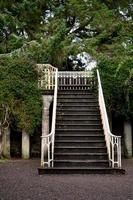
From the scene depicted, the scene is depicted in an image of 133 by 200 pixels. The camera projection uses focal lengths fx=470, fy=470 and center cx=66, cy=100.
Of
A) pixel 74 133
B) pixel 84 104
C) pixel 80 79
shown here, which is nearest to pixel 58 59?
pixel 80 79

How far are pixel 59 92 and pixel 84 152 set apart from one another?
17.0 feet

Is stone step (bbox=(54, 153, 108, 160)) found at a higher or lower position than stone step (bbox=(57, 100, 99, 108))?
lower

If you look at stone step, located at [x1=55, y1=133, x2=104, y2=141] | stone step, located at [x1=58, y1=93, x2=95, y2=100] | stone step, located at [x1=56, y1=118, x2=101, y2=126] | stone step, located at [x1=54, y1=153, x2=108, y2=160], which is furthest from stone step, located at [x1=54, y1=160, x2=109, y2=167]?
stone step, located at [x1=58, y1=93, x2=95, y2=100]

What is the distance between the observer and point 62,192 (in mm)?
10281

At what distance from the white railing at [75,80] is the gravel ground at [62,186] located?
7.29 metres

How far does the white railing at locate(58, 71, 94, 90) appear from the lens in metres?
21.1

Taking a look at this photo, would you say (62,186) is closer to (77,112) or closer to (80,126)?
(80,126)

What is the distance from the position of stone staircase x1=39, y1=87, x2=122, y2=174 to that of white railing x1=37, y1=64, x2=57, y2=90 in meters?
0.61

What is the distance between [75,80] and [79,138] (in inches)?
255

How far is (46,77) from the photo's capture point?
1997 cm

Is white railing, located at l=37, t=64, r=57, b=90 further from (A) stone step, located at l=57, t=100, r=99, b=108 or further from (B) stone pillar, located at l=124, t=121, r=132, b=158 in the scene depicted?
(B) stone pillar, located at l=124, t=121, r=132, b=158

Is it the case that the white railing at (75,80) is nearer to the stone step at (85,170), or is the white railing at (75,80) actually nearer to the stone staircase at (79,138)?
the stone staircase at (79,138)

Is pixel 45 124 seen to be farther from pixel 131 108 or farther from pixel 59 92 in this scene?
pixel 131 108

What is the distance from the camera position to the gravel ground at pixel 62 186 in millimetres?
9753
